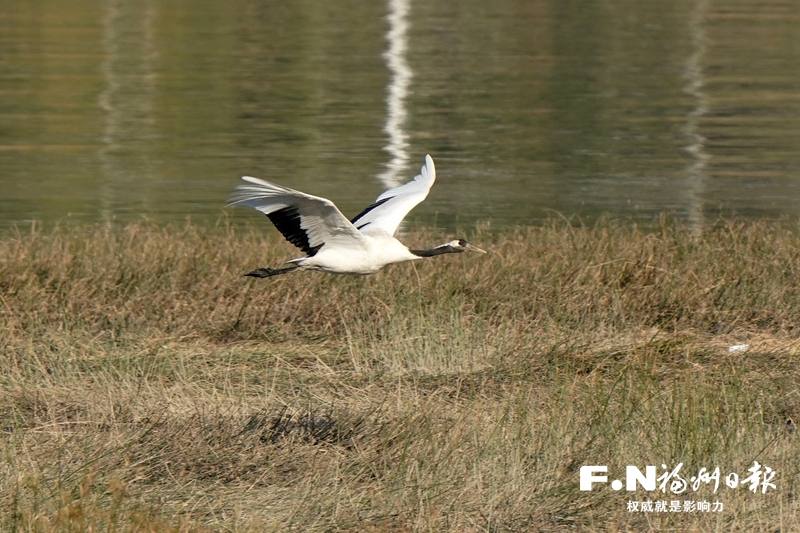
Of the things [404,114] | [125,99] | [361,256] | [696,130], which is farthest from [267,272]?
[125,99]

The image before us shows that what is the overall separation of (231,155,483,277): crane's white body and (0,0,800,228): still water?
5.47 meters

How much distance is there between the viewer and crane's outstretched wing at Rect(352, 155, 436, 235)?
7.83 m

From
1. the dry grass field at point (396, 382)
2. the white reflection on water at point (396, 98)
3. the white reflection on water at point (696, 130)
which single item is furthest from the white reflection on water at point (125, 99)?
the white reflection on water at point (696, 130)

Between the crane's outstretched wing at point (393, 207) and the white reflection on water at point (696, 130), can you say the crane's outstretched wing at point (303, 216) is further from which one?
the white reflection on water at point (696, 130)

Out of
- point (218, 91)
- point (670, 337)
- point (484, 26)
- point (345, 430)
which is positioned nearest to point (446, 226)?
point (670, 337)

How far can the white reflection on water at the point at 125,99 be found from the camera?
1595cm

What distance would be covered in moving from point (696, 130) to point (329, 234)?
529 inches

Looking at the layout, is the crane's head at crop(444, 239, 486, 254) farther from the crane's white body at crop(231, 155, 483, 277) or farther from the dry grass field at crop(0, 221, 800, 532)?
the dry grass field at crop(0, 221, 800, 532)

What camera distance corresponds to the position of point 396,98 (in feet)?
73.0

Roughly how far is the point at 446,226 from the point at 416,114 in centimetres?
796

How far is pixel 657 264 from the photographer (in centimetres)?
942

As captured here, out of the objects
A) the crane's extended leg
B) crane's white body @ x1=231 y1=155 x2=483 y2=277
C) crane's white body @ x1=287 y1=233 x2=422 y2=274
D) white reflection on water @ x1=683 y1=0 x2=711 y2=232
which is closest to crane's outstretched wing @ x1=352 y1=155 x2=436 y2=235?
crane's white body @ x1=231 y1=155 x2=483 y2=277

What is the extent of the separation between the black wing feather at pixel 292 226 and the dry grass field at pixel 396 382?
68cm
